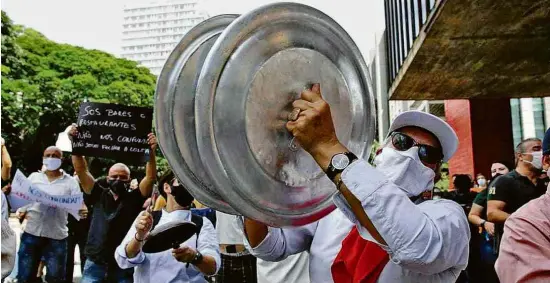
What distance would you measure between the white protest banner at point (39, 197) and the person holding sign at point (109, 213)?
102 cm

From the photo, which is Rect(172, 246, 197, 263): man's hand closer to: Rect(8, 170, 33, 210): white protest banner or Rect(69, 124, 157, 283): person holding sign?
Rect(69, 124, 157, 283): person holding sign

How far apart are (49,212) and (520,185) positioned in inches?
229

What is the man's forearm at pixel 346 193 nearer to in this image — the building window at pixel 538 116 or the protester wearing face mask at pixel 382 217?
the protester wearing face mask at pixel 382 217

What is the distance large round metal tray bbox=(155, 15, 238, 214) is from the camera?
161 cm

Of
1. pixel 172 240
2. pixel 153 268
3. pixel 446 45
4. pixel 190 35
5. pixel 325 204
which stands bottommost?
pixel 153 268

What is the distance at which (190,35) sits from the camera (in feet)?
5.53

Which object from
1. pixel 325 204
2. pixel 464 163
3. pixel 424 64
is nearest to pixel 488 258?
pixel 424 64

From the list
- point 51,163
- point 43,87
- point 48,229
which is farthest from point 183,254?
point 43,87

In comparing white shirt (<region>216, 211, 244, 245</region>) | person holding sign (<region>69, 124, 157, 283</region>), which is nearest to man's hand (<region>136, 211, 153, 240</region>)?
person holding sign (<region>69, 124, 157, 283</region>)

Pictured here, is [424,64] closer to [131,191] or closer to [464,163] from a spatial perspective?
[131,191]

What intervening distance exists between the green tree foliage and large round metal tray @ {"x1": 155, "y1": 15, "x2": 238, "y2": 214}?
26972 mm

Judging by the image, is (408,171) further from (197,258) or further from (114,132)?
(114,132)

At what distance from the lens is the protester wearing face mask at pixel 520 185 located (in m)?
5.53

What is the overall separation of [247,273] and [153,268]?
6.76 feet
